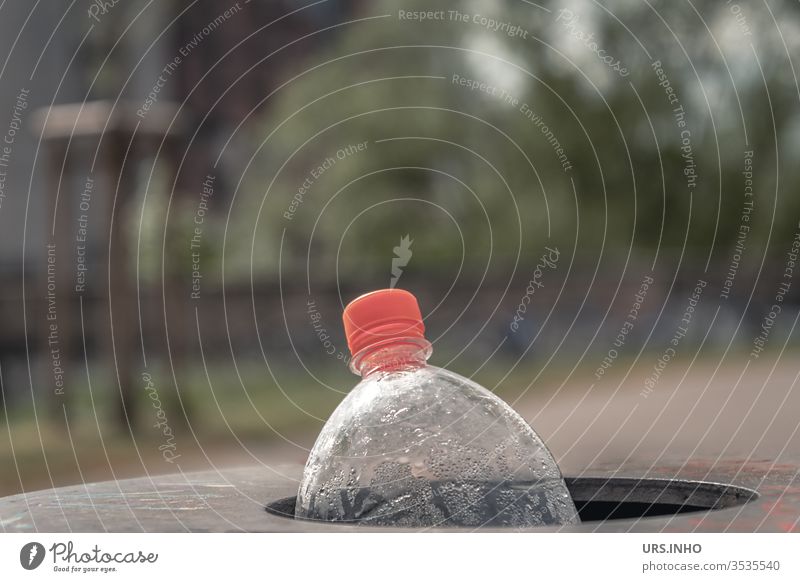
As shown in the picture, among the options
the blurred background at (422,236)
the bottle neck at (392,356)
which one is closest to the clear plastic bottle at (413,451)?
the bottle neck at (392,356)

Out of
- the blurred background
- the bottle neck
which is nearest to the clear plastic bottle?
the bottle neck

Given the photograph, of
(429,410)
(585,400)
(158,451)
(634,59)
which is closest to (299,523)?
(429,410)

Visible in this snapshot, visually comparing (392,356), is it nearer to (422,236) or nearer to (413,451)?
(413,451)

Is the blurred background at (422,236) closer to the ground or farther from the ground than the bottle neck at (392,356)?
farther from the ground

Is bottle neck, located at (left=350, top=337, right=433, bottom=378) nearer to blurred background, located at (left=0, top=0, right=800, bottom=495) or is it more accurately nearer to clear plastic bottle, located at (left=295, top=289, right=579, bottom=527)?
clear plastic bottle, located at (left=295, top=289, right=579, bottom=527)

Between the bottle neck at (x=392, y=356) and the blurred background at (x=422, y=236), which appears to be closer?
the bottle neck at (x=392, y=356)

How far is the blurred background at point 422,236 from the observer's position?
15.5 ft

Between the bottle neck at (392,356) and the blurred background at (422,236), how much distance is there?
9.50 feet

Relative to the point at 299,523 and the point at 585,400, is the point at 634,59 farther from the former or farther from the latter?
the point at 299,523

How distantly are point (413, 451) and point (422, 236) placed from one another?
7.96 meters

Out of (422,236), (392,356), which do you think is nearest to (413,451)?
(392,356)

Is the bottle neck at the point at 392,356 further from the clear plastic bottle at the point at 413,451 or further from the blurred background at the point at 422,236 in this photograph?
the blurred background at the point at 422,236

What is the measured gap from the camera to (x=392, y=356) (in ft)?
3.29
